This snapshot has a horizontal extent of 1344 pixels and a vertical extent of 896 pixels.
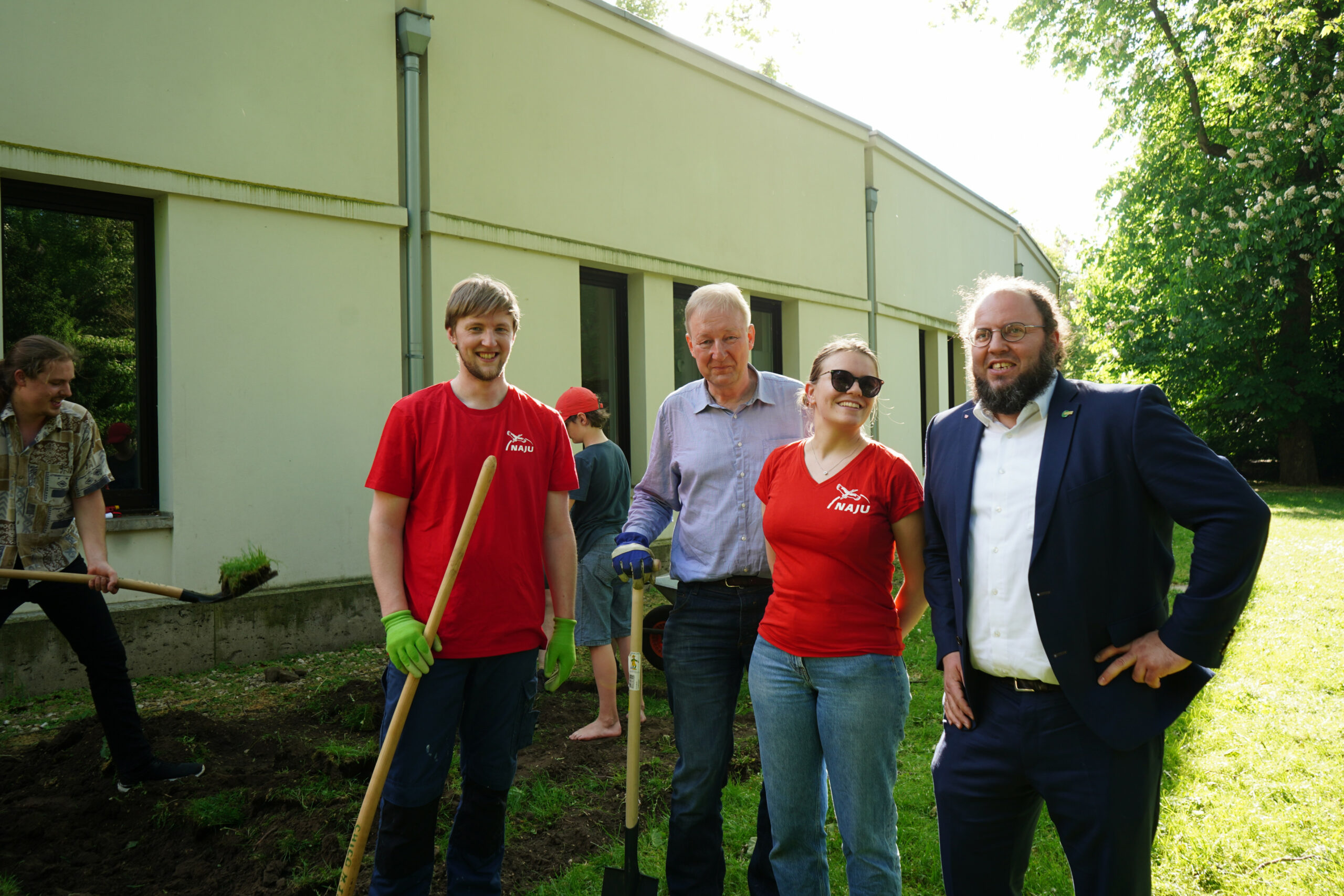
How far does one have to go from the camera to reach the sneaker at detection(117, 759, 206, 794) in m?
4.20

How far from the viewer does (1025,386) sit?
94.0 inches

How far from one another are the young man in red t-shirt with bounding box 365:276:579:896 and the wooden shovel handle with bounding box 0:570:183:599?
6.96ft

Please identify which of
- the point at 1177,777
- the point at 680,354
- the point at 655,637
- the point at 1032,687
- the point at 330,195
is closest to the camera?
the point at 1032,687

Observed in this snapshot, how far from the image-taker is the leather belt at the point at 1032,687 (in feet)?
7.47

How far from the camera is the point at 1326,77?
16.9m

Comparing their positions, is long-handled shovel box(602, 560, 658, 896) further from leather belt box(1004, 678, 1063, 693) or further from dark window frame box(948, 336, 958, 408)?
dark window frame box(948, 336, 958, 408)

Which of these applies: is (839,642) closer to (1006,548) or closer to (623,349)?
(1006,548)

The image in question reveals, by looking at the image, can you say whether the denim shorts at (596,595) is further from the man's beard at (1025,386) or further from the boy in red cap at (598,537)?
the man's beard at (1025,386)

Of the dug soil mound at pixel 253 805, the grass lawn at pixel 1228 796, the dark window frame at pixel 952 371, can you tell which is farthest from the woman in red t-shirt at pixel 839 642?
the dark window frame at pixel 952 371

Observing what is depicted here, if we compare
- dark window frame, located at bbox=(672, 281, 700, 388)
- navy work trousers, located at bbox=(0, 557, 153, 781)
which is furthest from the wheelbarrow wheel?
dark window frame, located at bbox=(672, 281, 700, 388)

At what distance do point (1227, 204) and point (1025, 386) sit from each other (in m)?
20.2

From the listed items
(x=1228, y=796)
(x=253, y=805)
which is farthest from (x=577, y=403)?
(x=1228, y=796)

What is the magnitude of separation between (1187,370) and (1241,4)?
330 inches

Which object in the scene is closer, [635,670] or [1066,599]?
[1066,599]
